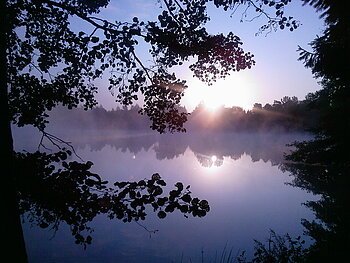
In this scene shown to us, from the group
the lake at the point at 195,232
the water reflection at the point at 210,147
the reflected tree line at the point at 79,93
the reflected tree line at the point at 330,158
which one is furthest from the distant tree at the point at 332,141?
the water reflection at the point at 210,147

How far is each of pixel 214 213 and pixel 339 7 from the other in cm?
1180

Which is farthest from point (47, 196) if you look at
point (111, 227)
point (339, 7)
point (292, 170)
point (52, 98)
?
point (292, 170)

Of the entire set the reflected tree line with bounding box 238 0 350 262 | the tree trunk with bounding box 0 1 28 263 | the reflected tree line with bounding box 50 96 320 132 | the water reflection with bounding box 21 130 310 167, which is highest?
the reflected tree line with bounding box 50 96 320 132

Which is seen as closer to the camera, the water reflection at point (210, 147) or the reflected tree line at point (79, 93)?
the reflected tree line at point (79, 93)

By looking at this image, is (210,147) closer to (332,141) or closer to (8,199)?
(332,141)

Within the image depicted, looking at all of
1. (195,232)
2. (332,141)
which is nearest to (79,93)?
(195,232)

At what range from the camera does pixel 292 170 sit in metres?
27.8

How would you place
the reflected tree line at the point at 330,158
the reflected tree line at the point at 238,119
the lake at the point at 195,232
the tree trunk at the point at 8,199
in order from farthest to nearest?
the reflected tree line at the point at 238,119, the lake at the point at 195,232, the reflected tree line at the point at 330,158, the tree trunk at the point at 8,199

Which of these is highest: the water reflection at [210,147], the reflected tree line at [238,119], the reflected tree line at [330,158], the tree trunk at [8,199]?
the reflected tree line at [238,119]

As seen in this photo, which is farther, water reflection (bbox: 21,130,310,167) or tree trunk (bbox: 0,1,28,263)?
water reflection (bbox: 21,130,310,167)

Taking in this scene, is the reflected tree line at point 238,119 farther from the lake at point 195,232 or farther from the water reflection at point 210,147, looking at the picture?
the lake at point 195,232

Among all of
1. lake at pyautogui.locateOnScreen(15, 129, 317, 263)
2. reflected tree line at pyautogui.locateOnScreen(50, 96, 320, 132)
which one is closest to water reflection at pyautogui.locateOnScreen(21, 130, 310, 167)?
reflected tree line at pyautogui.locateOnScreen(50, 96, 320, 132)

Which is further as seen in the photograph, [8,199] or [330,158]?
[330,158]

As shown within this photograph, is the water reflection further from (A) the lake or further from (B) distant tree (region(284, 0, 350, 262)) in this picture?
(B) distant tree (region(284, 0, 350, 262))
